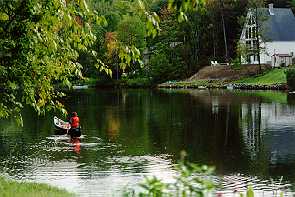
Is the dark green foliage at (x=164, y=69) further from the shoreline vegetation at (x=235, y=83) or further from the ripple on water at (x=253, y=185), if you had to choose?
the ripple on water at (x=253, y=185)

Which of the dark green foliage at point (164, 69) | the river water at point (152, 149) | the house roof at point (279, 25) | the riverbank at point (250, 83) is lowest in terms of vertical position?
the river water at point (152, 149)

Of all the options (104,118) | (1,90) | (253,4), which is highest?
(253,4)

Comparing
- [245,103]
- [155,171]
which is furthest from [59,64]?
[245,103]

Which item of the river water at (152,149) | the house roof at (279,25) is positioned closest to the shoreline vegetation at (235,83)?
the house roof at (279,25)

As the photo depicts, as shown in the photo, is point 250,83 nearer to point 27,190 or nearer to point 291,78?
point 291,78

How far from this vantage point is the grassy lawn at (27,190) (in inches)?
641

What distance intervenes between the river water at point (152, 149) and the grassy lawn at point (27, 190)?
1302mm

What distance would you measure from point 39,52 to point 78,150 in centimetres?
1957

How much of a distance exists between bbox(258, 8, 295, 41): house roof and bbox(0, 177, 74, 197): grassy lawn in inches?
3705

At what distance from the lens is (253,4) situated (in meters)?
104

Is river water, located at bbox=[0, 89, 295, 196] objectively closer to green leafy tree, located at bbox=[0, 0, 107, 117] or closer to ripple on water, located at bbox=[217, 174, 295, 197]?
ripple on water, located at bbox=[217, 174, 295, 197]

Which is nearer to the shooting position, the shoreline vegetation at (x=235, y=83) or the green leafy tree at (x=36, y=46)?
the green leafy tree at (x=36, y=46)

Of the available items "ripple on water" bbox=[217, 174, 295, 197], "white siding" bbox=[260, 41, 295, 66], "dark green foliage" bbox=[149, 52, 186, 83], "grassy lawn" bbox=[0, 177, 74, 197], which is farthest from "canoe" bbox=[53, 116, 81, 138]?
"dark green foliage" bbox=[149, 52, 186, 83]

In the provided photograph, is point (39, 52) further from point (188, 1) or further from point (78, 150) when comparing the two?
point (78, 150)
